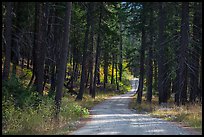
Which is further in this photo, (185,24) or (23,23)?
(23,23)

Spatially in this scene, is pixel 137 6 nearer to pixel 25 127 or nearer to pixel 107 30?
pixel 107 30

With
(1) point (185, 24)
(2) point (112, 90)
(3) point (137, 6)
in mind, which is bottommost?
(2) point (112, 90)

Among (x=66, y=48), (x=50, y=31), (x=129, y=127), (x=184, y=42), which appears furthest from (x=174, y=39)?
(x=129, y=127)

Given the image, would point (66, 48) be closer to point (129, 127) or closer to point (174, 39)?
point (129, 127)

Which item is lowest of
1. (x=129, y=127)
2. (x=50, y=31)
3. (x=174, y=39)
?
(x=129, y=127)

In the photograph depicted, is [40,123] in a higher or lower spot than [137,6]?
lower

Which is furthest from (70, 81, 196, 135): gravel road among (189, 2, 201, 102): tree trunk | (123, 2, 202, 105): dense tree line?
(189, 2, 201, 102): tree trunk

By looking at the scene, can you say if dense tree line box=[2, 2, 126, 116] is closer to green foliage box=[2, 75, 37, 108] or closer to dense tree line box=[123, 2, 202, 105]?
green foliage box=[2, 75, 37, 108]

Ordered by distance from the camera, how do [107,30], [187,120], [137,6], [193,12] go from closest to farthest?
[187,120], [193,12], [137,6], [107,30]

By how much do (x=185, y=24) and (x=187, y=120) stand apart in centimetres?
923

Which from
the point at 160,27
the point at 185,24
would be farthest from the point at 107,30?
the point at 185,24

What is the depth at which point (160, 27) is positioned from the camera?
1227 inches

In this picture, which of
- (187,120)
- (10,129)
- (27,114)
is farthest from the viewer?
(187,120)

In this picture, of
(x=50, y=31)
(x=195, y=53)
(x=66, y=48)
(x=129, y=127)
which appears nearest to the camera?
(x=129, y=127)
